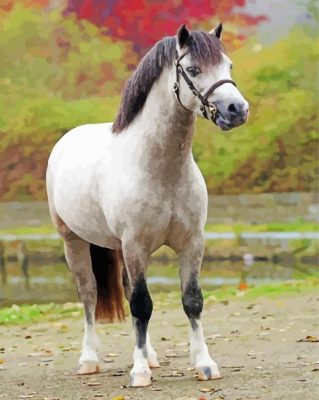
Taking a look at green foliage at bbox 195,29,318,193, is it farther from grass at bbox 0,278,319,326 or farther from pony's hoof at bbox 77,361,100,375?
pony's hoof at bbox 77,361,100,375

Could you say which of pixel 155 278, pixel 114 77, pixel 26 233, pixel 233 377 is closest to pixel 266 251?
pixel 155 278

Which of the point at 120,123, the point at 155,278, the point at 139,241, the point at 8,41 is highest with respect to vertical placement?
the point at 8,41

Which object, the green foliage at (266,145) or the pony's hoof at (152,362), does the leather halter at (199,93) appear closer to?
the pony's hoof at (152,362)

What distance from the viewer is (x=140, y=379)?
5484 millimetres

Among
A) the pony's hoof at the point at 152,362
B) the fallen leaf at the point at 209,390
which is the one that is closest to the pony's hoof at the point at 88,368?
the pony's hoof at the point at 152,362

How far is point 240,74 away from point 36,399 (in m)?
15.3

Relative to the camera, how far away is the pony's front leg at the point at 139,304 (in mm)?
5418

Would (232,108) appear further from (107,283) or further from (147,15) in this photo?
(147,15)

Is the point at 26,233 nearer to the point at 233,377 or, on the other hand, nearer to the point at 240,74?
the point at 240,74

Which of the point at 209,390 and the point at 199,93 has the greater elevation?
the point at 199,93

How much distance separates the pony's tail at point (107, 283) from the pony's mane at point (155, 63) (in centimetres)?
101

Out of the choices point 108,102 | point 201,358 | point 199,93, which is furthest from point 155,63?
point 108,102

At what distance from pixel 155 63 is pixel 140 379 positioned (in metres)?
1.70

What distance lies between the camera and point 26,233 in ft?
58.3
